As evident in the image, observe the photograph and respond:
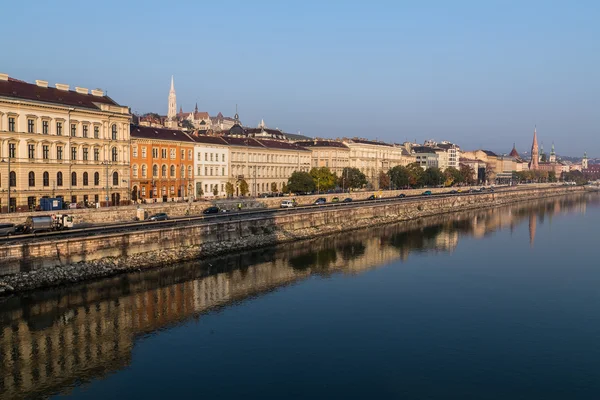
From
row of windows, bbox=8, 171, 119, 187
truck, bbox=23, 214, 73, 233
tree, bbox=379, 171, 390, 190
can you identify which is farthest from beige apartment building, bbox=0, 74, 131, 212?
tree, bbox=379, 171, 390, 190

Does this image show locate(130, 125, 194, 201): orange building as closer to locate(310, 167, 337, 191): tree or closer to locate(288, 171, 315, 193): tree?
locate(288, 171, 315, 193): tree

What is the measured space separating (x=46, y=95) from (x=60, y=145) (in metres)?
4.66

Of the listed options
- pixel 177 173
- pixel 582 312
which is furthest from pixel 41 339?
pixel 177 173

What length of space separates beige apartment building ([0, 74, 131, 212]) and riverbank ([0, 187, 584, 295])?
1388cm

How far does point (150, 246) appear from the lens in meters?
35.9

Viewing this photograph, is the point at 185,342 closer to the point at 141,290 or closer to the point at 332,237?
the point at 141,290

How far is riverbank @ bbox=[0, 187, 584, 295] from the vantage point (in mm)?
28772

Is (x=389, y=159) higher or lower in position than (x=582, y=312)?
higher

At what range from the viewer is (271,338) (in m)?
23.6

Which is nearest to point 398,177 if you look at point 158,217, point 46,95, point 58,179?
point 158,217

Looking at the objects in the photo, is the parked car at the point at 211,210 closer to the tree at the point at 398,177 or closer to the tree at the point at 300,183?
the tree at the point at 300,183

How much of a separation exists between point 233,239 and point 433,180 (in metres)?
86.5

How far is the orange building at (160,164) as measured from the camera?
58.2 m

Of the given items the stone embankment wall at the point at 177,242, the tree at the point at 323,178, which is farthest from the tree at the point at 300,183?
the stone embankment wall at the point at 177,242
